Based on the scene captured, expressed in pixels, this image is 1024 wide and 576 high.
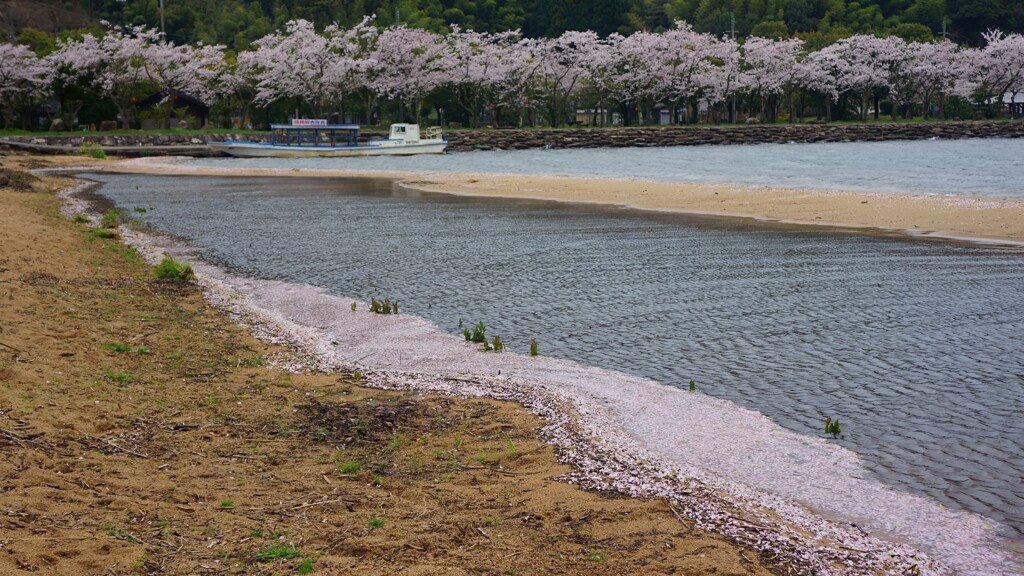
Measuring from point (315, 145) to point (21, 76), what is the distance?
2510cm

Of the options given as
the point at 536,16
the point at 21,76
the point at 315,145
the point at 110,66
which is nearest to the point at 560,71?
the point at 315,145

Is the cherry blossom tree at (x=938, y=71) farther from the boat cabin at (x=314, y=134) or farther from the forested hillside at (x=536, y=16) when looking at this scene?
the boat cabin at (x=314, y=134)

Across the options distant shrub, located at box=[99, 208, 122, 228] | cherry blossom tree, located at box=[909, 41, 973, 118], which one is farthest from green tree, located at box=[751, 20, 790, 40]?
distant shrub, located at box=[99, 208, 122, 228]

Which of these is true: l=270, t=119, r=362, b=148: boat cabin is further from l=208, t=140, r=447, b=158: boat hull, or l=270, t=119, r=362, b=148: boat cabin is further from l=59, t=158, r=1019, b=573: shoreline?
l=59, t=158, r=1019, b=573: shoreline

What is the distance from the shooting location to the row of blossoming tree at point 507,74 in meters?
79.1

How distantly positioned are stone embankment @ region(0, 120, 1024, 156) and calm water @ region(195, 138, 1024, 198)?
15.5 feet

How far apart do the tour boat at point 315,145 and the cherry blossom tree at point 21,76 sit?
1635cm

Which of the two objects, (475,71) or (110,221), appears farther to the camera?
(475,71)

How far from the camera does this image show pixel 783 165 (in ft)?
180

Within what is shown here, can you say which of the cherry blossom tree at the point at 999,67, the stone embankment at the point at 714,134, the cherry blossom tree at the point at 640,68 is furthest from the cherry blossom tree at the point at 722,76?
the cherry blossom tree at the point at 999,67

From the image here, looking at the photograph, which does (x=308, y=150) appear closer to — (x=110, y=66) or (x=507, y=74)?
(x=110, y=66)

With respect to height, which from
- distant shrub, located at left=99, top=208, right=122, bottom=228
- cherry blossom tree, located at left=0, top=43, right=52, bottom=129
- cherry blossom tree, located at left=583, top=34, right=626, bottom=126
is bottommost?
distant shrub, located at left=99, top=208, right=122, bottom=228

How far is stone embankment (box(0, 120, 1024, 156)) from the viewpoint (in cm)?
7238

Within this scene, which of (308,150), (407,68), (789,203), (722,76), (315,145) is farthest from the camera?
(722,76)
